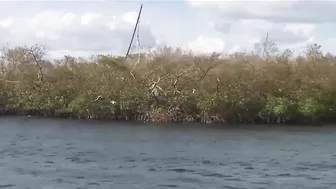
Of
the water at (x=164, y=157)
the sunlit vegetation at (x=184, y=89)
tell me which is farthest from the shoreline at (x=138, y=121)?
the water at (x=164, y=157)

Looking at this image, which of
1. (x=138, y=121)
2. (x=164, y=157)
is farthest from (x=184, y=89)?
(x=164, y=157)

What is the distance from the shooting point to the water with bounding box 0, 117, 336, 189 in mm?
27766

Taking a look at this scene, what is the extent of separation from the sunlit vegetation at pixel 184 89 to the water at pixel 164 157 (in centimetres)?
655

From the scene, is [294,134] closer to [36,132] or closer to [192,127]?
[192,127]

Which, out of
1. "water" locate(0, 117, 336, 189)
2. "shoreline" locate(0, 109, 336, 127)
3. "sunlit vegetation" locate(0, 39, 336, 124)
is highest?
"sunlit vegetation" locate(0, 39, 336, 124)

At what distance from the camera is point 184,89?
199ft

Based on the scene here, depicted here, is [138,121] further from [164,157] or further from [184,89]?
[164,157]

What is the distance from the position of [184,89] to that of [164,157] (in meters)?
25.9

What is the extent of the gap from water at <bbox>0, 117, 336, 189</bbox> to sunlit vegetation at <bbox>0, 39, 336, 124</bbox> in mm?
6554

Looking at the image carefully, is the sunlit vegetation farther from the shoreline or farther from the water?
the water

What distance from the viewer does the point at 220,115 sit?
2298 inches

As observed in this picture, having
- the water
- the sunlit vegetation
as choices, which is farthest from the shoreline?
the water

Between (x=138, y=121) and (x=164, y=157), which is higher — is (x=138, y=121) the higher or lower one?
the higher one

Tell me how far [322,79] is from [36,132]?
27.0 m
